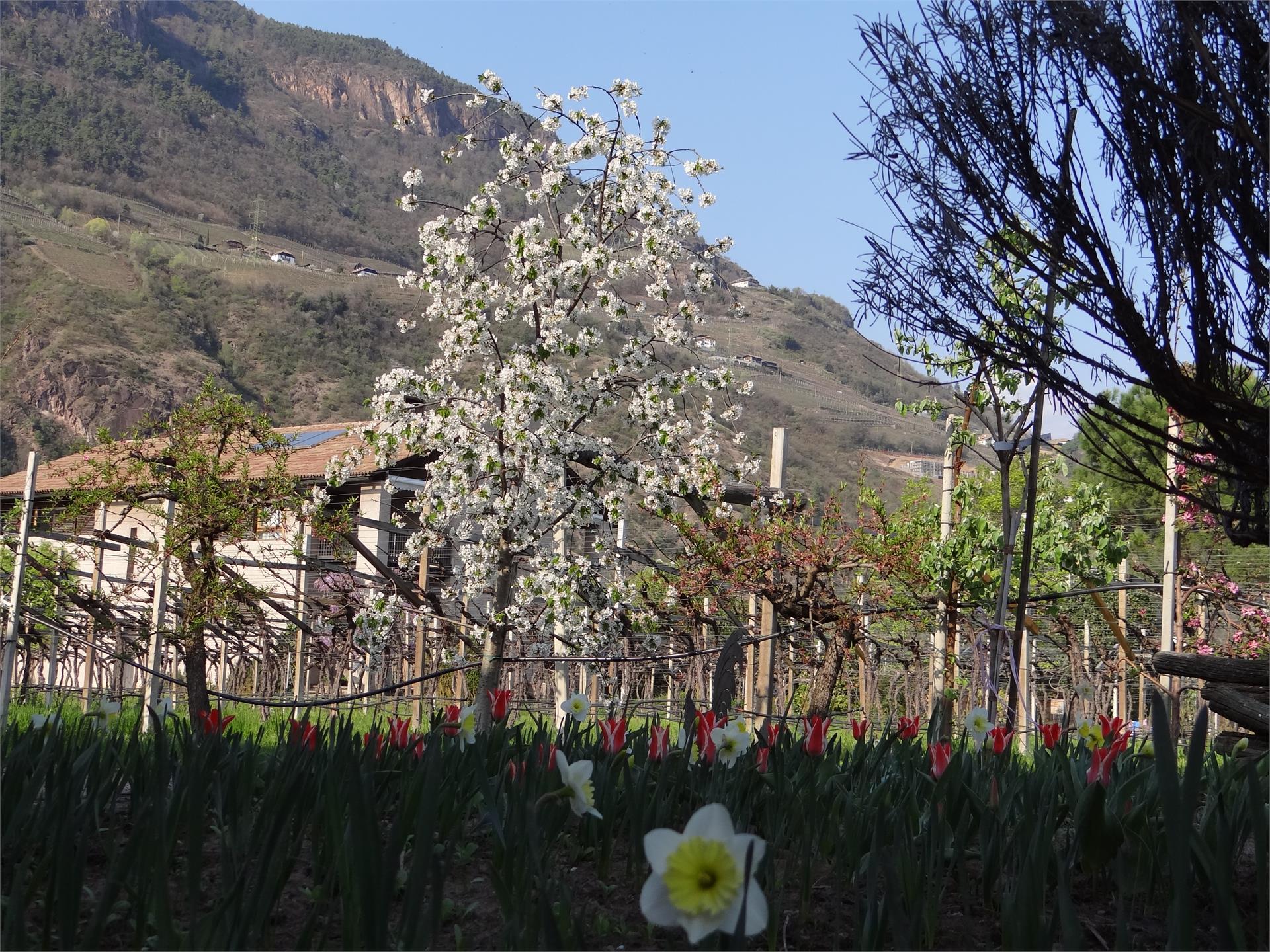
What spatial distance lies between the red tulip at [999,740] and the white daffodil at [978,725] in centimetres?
Result: 17

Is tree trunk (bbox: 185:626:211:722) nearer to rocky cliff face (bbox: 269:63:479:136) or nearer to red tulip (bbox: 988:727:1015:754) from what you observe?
red tulip (bbox: 988:727:1015:754)

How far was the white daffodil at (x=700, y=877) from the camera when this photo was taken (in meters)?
1.06

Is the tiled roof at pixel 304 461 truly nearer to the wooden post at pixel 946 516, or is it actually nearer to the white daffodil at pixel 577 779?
the wooden post at pixel 946 516

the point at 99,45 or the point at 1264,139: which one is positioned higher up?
the point at 99,45

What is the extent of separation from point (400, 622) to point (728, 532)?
6.86 m

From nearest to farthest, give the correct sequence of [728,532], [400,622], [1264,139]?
1. [1264,139]
2. [728,532]
3. [400,622]

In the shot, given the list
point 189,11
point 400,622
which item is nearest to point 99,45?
point 189,11

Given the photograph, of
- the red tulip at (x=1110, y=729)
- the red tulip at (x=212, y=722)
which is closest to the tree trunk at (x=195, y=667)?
the red tulip at (x=212, y=722)

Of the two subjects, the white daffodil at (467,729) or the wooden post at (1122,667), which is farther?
the wooden post at (1122,667)

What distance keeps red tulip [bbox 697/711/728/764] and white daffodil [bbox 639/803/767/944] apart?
150 centimetres

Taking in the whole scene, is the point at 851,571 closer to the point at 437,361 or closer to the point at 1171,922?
the point at 437,361

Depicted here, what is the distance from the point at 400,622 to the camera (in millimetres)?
14867

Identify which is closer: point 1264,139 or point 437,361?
point 1264,139

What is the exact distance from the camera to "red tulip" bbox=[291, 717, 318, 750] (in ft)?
7.39
